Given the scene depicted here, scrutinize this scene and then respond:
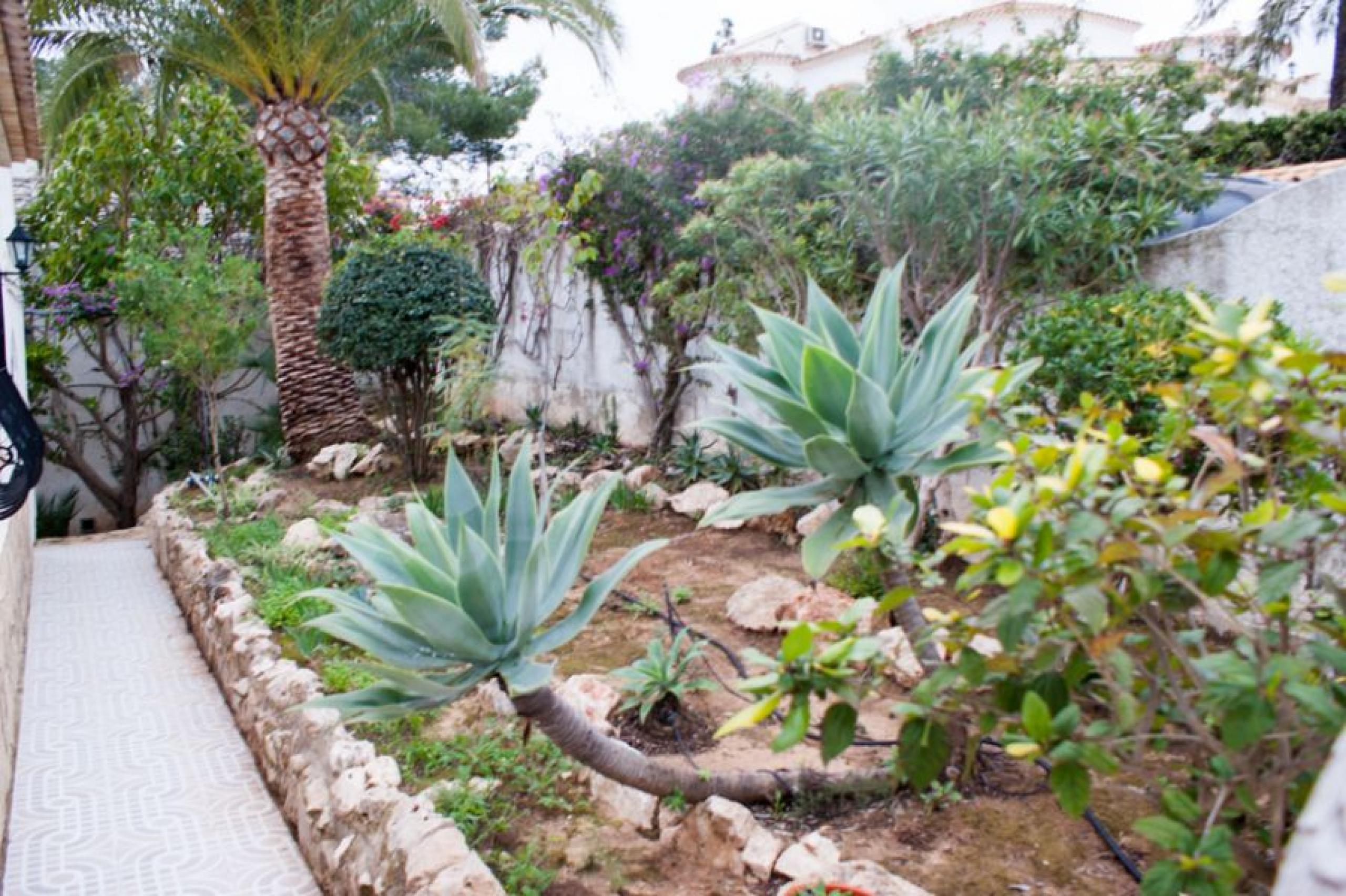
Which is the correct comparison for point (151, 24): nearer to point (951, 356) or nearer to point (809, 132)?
point (809, 132)

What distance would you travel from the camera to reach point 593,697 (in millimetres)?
4320

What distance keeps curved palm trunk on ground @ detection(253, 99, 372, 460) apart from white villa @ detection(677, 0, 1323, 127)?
3.98 m

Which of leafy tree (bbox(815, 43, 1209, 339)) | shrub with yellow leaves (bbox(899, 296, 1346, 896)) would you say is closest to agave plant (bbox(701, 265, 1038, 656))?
shrub with yellow leaves (bbox(899, 296, 1346, 896))

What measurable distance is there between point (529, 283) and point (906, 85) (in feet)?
17.8

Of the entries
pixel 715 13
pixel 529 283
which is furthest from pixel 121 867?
pixel 715 13

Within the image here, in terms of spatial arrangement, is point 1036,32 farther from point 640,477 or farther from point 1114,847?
point 1114,847

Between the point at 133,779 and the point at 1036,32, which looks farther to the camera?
the point at 1036,32

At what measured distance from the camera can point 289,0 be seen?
10234 mm

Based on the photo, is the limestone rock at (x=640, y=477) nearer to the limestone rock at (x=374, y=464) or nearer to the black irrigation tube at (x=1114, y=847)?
the limestone rock at (x=374, y=464)

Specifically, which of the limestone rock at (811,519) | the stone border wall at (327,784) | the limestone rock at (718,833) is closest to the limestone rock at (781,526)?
the limestone rock at (811,519)

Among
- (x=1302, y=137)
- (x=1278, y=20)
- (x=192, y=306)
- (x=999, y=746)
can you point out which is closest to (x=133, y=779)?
(x=999, y=746)

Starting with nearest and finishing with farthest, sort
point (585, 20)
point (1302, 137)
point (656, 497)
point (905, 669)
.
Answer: point (905, 669) → point (656, 497) → point (1302, 137) → point (585, 20)

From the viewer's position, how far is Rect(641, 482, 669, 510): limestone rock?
838 cm

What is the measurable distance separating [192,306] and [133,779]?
17.3 feet
